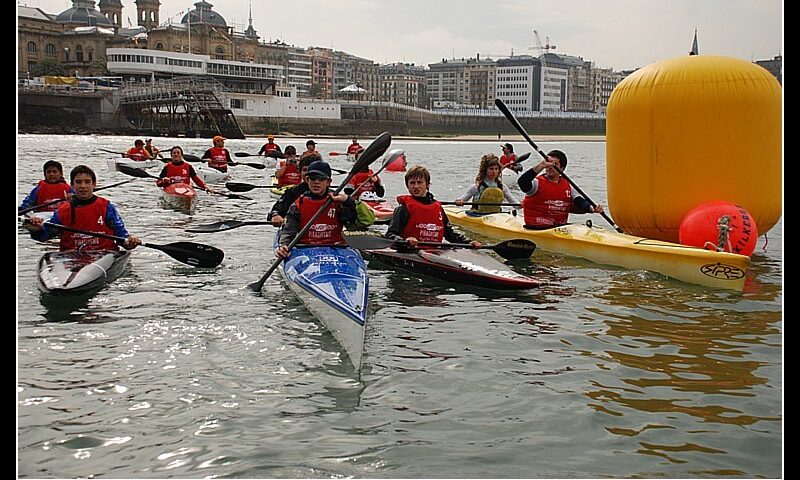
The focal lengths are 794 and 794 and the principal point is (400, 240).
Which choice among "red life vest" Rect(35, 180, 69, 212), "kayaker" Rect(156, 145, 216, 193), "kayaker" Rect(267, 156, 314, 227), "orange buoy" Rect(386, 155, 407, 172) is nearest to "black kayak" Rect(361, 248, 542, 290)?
"kayaker" Rect(267, 156, 314, 227)

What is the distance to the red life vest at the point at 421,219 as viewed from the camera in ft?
28.9

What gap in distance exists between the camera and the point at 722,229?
327 inches

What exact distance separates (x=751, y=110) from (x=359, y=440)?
650cm

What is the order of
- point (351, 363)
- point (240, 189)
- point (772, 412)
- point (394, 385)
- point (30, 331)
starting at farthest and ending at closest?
point (240, 189) < point (30, 331) < point (351, 363) < point (394, 385) < point (772, 412)

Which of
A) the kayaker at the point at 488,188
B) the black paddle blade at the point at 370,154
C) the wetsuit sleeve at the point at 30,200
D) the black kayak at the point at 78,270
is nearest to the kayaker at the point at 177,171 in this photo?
the wetsuit sleeve at the point at 30,200

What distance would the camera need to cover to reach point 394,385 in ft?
18.2

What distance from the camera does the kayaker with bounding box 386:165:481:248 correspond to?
28.8ft

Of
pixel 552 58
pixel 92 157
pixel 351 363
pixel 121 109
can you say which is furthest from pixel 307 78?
pixel 351 363

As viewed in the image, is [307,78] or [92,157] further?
[307,78]

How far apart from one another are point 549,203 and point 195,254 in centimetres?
469

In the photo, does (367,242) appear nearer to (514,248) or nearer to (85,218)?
(514,248)

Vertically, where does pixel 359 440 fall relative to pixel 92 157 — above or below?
below

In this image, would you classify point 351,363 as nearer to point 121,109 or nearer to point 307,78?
point 121,109

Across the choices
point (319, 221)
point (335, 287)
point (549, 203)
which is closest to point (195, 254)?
point (319, 221)
